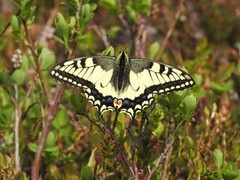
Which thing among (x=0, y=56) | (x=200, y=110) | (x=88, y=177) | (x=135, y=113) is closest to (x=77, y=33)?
(x=135, y=113)

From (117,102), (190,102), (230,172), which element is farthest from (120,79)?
(230,172)

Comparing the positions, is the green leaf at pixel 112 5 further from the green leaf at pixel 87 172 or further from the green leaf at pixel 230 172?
the green leaf at pixel 230 172

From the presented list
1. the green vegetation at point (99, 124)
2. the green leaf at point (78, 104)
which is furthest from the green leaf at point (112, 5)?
the green leaf at point (78, 104)

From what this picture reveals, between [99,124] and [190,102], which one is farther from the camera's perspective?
[99,124]

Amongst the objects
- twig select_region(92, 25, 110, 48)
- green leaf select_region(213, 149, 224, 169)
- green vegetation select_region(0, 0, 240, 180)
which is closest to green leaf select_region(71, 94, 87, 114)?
green vegetation select_region(0, 0, 240, 180)

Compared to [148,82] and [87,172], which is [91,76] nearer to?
[148,82]

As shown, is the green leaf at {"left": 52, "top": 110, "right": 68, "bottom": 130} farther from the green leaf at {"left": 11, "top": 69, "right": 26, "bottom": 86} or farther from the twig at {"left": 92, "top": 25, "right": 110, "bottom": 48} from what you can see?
the twig at {"left": 92, "top": 25, "right": 110, "bottom": 48}

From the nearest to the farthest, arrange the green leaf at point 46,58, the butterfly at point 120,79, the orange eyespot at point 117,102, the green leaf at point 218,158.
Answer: the green leaf at point 218,158 < the butterfly at point 120,79 < the orange eyespot at point 117,102 < the green leaf at point 46,58

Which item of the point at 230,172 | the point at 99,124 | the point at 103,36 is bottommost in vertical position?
the point at 230,172

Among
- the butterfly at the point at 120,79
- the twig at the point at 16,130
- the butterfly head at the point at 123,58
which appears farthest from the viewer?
the butterfly head at the point at 123,58

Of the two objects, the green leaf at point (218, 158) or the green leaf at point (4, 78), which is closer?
the green leaf at point (218, 158)

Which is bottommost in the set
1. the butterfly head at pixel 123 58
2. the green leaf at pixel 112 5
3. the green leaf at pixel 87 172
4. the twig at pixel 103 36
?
the green leaf at pixel 87 172
